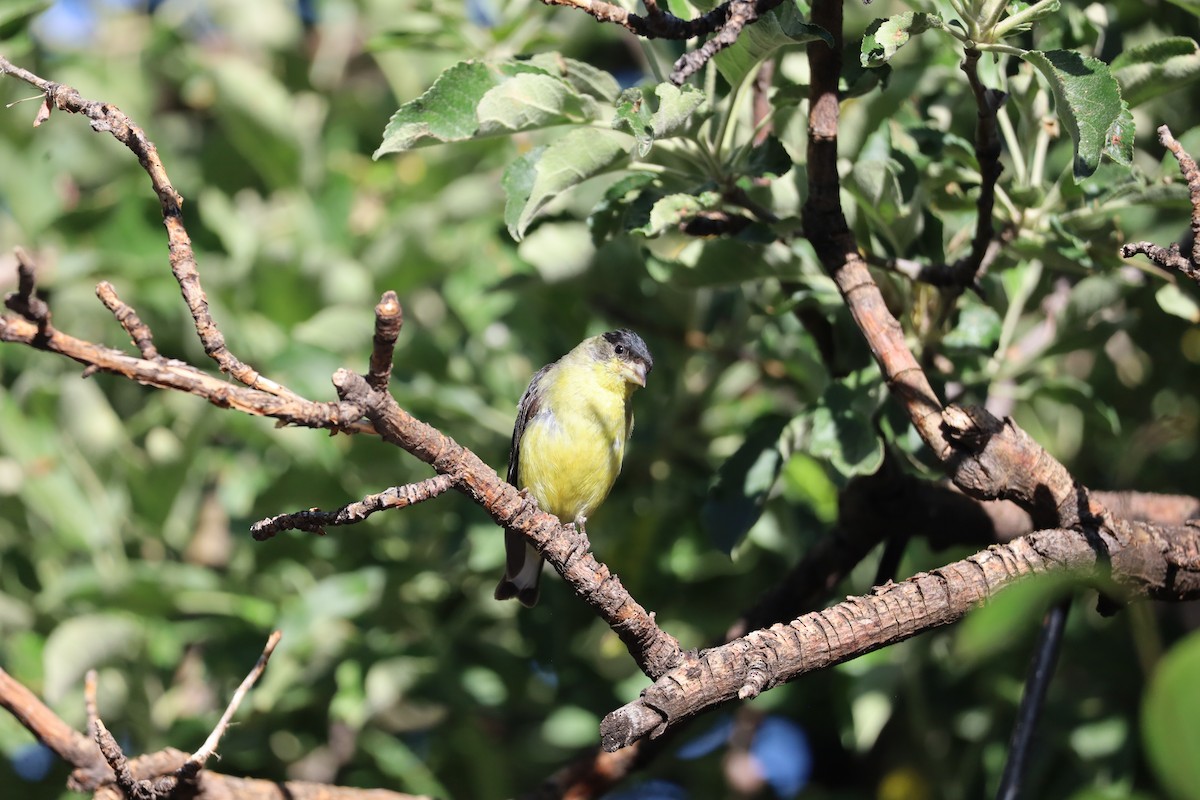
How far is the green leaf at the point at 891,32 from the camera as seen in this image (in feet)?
7.20

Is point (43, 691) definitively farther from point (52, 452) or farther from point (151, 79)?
point (151, 79)

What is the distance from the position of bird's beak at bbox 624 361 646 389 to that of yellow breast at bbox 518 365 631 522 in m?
0.15

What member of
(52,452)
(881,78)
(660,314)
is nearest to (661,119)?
(881,78)

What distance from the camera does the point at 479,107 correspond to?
8.25ft

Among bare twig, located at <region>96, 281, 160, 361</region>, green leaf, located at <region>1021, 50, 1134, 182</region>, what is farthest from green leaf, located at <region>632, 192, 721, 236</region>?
bare twig, located at <region>96, 281, 160, 361</region>

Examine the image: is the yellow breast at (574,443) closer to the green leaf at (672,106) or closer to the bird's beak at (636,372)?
the bird's beak at (636,372)

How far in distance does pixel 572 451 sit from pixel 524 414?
0.75ft

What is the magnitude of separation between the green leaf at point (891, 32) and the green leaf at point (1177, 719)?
4.82ft

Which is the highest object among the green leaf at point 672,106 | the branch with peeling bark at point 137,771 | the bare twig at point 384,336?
the bare twig at point 384,336

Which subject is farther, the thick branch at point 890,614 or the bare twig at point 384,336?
the thick branch at point 890,614

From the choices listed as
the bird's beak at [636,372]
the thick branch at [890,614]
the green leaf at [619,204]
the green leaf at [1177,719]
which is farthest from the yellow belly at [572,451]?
the green leaf at [1177,719]

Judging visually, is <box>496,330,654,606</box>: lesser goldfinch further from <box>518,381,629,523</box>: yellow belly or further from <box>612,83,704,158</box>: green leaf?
<box>612,83,704,158</box>: green leaf

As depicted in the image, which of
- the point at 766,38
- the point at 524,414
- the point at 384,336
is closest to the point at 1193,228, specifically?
the point at 766,38

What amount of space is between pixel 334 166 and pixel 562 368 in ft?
6.02
